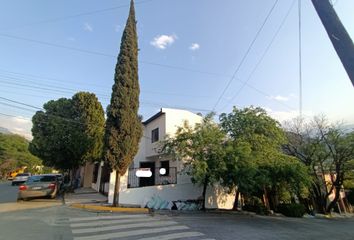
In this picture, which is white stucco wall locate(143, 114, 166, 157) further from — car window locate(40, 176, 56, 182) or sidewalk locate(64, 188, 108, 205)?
car window locate(40, 176, 56, 182)

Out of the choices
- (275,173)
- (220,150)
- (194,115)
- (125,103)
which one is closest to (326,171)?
(275,173)

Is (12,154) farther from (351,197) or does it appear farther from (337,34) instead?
(337,34)

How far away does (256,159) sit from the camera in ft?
54.0

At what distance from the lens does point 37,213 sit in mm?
12445

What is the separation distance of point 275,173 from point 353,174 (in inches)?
433

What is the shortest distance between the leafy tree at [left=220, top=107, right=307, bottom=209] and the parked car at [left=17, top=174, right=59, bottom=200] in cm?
1032

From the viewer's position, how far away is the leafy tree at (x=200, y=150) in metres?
15.3

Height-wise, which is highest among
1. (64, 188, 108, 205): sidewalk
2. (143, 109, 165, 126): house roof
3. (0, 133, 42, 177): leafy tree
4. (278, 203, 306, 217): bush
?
(0, 133, 42, 177): leafy tree

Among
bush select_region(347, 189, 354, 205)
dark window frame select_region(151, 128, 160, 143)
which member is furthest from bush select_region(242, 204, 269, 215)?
bush select_region(347, 189, 354, 205)

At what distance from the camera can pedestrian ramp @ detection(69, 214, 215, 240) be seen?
873 centimetres

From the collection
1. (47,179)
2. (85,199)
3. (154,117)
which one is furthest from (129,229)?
(154,117)

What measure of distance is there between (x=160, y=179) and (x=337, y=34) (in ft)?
48.7

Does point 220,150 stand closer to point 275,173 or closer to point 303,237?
point 275,173

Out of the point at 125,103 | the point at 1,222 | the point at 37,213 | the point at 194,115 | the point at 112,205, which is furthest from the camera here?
the point at 194,115
